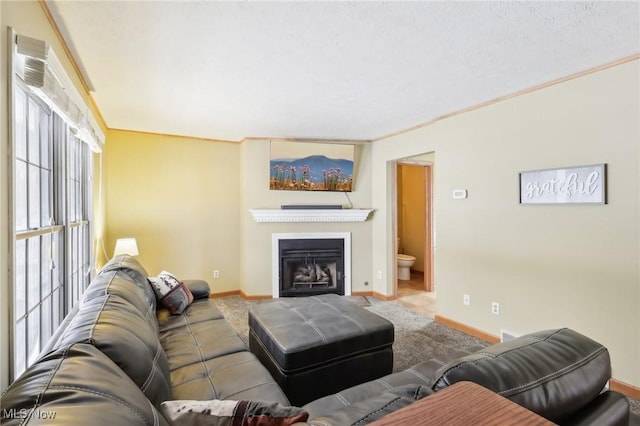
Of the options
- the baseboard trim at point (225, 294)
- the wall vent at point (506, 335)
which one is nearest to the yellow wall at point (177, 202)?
the baseboard trim at point (225, 294)

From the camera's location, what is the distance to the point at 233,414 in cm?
69

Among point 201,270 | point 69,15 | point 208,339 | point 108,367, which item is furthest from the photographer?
point 201,270

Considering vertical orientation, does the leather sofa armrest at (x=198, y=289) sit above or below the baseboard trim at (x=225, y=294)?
above

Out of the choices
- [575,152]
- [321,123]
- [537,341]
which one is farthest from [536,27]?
[321,123]

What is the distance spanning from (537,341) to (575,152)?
84.4 inches

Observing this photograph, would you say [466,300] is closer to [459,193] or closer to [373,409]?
[459,193]

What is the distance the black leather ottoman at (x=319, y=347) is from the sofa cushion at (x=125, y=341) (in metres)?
0.78

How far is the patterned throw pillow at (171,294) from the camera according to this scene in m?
2.48

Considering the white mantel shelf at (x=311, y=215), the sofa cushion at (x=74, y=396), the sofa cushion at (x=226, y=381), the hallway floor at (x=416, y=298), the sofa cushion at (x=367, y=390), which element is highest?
the white mantel shelf at (x=311, y=215)

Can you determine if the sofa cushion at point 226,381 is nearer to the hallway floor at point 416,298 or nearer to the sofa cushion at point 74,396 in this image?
the sofa cushion at point 74,396

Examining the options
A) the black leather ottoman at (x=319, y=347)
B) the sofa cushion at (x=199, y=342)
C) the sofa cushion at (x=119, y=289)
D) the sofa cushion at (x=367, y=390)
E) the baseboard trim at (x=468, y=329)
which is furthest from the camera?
the baseboard trim at (x=468, y=329)

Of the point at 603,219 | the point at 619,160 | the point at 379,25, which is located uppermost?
the point at 379,25

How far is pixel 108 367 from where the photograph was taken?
0.88 metres

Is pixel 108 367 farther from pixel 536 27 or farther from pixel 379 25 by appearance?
pixel 536 27
